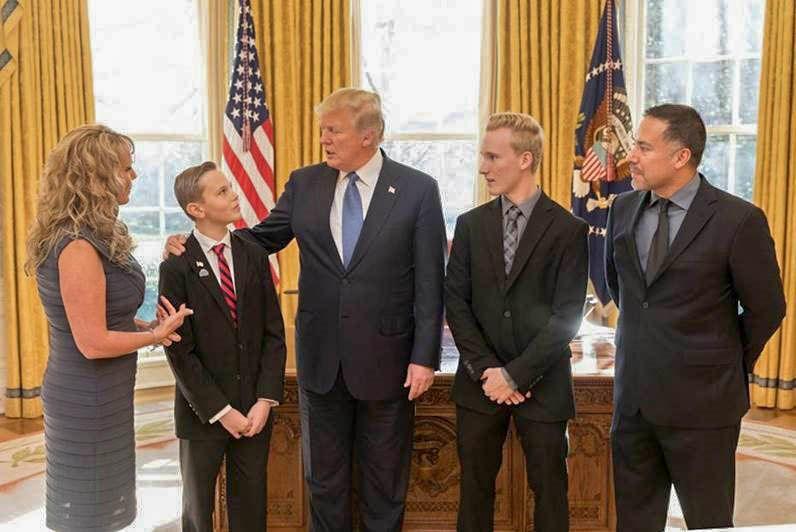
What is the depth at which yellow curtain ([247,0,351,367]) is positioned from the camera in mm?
5969

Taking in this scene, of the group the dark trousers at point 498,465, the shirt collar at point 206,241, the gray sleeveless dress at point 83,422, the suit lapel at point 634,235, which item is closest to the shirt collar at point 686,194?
the suit lapel at point 634,235

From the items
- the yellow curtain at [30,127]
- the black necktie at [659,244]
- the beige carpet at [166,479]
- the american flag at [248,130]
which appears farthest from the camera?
the american flag at [248,130]

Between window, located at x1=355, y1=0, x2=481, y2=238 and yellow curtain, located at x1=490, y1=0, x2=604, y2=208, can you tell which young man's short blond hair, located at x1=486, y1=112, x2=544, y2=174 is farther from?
window, located at x1=355, y1=0, x2=481, y2=238

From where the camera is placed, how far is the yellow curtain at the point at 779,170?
561 cm

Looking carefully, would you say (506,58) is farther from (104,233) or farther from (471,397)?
(104,233)

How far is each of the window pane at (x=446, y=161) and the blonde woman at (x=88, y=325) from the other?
4124mm

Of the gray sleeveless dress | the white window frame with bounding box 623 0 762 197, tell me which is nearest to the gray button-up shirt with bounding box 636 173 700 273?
the gray sleeveless dress

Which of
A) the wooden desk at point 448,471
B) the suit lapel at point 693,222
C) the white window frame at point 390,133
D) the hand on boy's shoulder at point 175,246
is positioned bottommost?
the wooden desk at point 448,471

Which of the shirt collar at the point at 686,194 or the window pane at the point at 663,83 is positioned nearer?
the shirt collar at the point at 686,194

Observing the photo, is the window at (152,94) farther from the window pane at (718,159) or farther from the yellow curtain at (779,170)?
the yellow curtain at (779,170)

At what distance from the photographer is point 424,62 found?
254 inches

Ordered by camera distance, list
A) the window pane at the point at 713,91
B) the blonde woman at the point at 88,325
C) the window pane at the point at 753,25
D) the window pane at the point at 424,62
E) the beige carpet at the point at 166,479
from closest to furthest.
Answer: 1. the blonde woman at the point at 88,325
2. the beige carpet at the point at 166,479
3. the window pane at the point at 753,25
4. the window pane at the point at 713,91
5. the window pane at the point at 424,62

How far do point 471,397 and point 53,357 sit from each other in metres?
1.31

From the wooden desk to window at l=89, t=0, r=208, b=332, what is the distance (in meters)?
3.53
